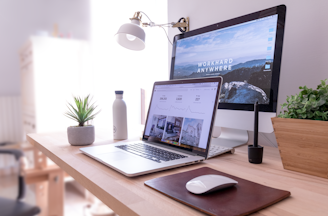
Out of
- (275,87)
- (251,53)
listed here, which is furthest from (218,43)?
(275,87)

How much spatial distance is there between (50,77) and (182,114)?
5.23 feet

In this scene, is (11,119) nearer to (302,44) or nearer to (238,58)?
(238,58)

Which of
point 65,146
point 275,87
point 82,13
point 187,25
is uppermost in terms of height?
point 82,13

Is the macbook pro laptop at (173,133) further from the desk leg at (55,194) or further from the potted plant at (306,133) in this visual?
the desk leg at (55,194)

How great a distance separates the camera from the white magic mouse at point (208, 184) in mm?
403

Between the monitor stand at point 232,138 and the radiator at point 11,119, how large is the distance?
1562 mm

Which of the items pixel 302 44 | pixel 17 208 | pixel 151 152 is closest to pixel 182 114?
pixel 151 152

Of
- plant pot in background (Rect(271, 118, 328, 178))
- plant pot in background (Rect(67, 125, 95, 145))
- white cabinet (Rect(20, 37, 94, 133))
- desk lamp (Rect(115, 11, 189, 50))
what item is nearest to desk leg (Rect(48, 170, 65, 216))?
white cabinet (Rect(20, 37, 94, 133))

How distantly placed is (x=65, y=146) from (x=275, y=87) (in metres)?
0.77

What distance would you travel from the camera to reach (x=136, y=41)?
1.17 m

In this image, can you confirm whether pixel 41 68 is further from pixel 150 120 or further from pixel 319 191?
pixel 319 191

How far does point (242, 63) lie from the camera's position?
81 centimetres

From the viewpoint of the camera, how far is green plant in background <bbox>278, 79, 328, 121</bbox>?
20.6 inches

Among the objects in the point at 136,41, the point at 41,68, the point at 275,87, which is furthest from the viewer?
the point at 41,68
